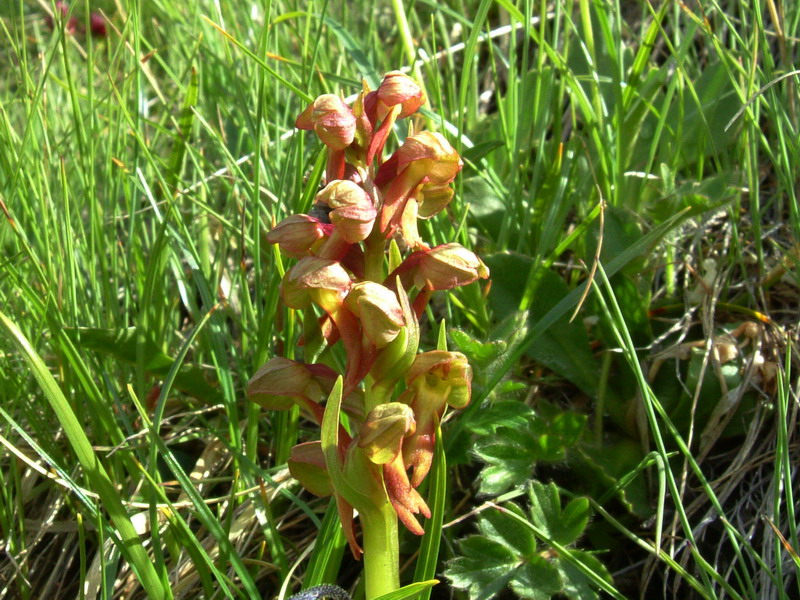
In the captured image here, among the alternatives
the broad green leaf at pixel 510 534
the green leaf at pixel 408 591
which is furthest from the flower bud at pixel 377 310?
the broad green leaf at pixel 510 534

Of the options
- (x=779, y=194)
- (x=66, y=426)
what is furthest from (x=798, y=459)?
(x=66, y=426)

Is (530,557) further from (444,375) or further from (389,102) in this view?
(389,102)

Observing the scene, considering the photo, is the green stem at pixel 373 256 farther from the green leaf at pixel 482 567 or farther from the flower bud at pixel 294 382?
the green leaf at pixel 482 567

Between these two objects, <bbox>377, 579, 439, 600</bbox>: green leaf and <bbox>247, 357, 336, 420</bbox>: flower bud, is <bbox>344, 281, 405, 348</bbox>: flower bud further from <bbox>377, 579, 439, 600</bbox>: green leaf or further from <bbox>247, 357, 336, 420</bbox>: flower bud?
<bbox>377, 579, 439, 600</bbox>: green leaf

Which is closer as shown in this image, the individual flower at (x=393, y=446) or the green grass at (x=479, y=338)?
the individual flower at (x=393, y=446)

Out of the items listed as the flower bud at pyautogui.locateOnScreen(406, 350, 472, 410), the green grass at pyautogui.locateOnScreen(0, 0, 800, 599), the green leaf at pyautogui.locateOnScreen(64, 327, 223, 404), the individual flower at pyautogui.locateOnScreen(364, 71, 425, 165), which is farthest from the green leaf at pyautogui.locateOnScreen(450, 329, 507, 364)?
the green leaf at pyautogui.locateOnScreen(64, 327, 223, 404)

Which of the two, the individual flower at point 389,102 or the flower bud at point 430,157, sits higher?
the individual flower at point 389,102
